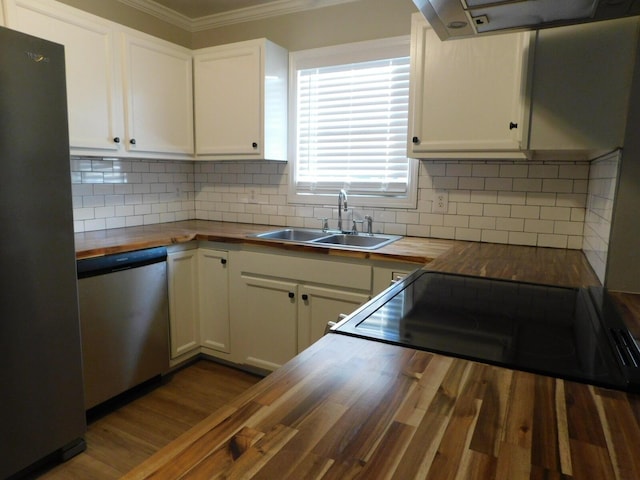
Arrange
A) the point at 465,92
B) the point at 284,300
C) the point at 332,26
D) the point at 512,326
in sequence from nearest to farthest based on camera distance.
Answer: the point at 512,326 → the point at 465,92 → the point at 284,300 → the point at 332,26

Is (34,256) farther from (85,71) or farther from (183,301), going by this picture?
(85,71)

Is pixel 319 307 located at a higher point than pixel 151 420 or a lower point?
higher

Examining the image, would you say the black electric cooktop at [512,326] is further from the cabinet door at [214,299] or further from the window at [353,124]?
the cabinet door at [214,299]

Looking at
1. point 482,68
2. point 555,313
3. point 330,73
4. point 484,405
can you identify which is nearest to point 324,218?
A: point 330,73

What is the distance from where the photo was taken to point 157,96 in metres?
2.83

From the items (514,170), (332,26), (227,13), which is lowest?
(514,170)

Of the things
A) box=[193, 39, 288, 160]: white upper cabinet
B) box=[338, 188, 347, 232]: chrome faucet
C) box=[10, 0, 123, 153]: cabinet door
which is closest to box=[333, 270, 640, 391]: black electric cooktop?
box=[338, 188, 347, 232]: chrome faucet

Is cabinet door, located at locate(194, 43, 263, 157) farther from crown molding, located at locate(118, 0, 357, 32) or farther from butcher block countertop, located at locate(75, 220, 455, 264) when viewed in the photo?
butcher block countertop, located at locate(75, 220, 455, 264)

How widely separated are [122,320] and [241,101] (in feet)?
5.14

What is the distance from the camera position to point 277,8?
118 inches

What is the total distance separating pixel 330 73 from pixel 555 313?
2.20m

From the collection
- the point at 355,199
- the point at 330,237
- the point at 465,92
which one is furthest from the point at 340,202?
the point at 465,92

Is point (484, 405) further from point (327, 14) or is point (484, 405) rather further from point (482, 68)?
point (327, 14)

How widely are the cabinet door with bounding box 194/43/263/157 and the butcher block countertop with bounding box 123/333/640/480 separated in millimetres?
2282
